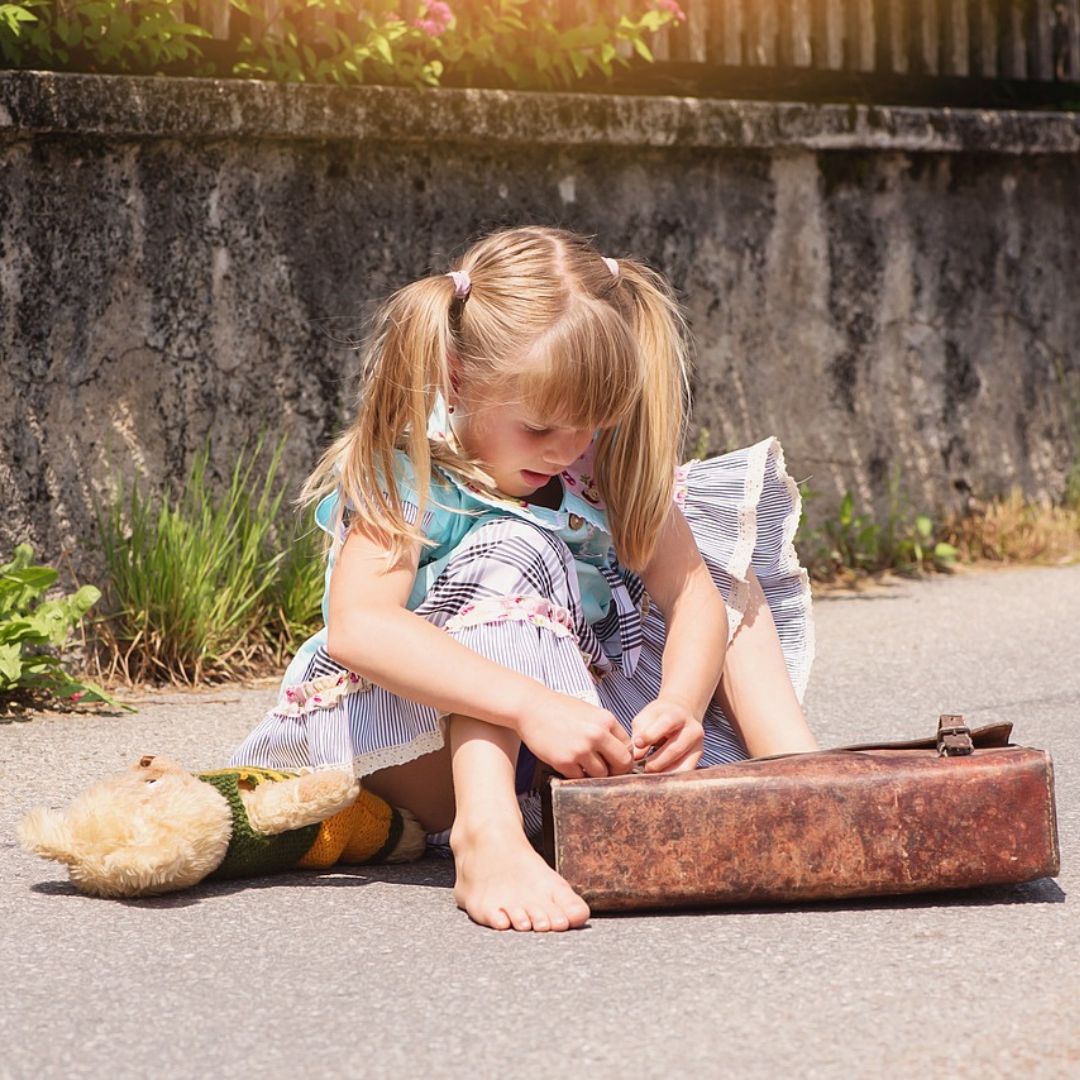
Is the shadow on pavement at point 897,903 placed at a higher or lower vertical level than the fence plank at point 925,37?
lower

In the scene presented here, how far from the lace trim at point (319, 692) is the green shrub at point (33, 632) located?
93 centimetres

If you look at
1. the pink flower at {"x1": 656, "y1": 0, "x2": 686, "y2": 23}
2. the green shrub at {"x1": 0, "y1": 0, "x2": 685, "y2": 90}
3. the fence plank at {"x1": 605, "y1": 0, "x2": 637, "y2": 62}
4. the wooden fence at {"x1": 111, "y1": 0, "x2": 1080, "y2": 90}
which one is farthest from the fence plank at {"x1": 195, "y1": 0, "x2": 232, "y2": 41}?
the pink flower at {"x1": 656, "y1": 0, "x2": 686, "y2": 23}

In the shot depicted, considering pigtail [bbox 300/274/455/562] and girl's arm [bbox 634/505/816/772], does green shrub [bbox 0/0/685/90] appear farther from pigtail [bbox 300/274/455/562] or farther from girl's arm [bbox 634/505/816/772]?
girl's arm [bbox 634/505/816/772]

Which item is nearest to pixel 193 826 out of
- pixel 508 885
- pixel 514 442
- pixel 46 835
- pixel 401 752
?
pixel 46 835

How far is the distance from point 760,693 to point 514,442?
515 millimetres

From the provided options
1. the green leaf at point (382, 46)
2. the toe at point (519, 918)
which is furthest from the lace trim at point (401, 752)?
the green leaf at point (382, 46)

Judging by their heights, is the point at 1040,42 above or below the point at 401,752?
above

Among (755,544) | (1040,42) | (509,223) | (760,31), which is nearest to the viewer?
(755,544)

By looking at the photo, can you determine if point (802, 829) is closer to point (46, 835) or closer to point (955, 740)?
point (955, 740)

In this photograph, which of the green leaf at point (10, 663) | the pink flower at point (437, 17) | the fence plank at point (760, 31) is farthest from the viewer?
the fence plank at point (760, 31)

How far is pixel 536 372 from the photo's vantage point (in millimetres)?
2283

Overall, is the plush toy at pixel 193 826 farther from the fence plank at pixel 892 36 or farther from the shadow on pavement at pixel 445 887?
the fence plank at pixel 892 36

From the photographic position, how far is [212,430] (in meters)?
3.79

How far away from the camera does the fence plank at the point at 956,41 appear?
5.35m
